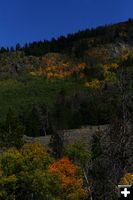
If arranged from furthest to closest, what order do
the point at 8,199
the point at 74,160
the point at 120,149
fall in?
the point at 74,160 → the point at 8,199 → the point at 120,149

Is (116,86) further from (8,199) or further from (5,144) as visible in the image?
(5,144)

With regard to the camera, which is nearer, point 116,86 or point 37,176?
point 116,86

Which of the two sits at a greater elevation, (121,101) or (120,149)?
(121,101)

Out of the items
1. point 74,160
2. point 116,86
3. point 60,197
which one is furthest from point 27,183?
point 74,160

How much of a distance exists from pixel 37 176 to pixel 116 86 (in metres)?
37.0

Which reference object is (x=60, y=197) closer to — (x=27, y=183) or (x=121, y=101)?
(x=27, y=183)

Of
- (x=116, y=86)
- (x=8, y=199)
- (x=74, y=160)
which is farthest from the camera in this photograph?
(x=74, y=160)

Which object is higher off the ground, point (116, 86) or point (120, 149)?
point (116, 86)

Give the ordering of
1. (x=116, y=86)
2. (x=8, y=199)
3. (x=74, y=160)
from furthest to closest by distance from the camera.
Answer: (x=74, y=160)
(x=8, y=199)
(x=116, y=86)

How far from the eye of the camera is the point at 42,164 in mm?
81250

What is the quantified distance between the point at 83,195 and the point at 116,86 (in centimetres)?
4325

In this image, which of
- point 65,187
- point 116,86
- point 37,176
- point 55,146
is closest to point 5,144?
point 55,146

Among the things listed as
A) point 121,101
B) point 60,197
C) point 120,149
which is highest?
point 121,101

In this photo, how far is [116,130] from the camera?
39.2 metres
